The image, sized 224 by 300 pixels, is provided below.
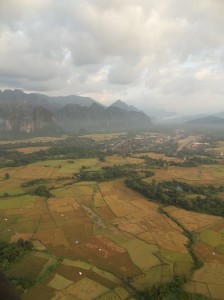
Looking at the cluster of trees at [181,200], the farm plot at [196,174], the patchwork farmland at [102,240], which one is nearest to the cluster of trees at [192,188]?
the cluster of trees at [181,200]

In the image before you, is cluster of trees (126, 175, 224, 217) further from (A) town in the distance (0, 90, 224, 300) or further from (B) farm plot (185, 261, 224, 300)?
(B) farm plot (185, 261, 224, 300)

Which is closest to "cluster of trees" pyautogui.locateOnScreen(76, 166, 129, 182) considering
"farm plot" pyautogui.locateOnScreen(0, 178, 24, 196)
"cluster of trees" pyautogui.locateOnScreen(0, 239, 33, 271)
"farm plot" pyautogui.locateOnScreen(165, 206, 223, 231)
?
"farm plot" pyautogui.locateOnScreen(0, 178, 24, 196)

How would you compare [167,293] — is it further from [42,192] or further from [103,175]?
[103,175]

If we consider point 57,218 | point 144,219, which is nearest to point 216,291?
point 144,219

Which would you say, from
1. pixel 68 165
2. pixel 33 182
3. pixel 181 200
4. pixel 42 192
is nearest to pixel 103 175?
pixel 33 182

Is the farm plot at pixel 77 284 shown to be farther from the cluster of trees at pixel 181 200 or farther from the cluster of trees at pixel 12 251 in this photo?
the cluster of trees at pixel 181 200

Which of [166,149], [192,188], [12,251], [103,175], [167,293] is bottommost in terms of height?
[166,149]
